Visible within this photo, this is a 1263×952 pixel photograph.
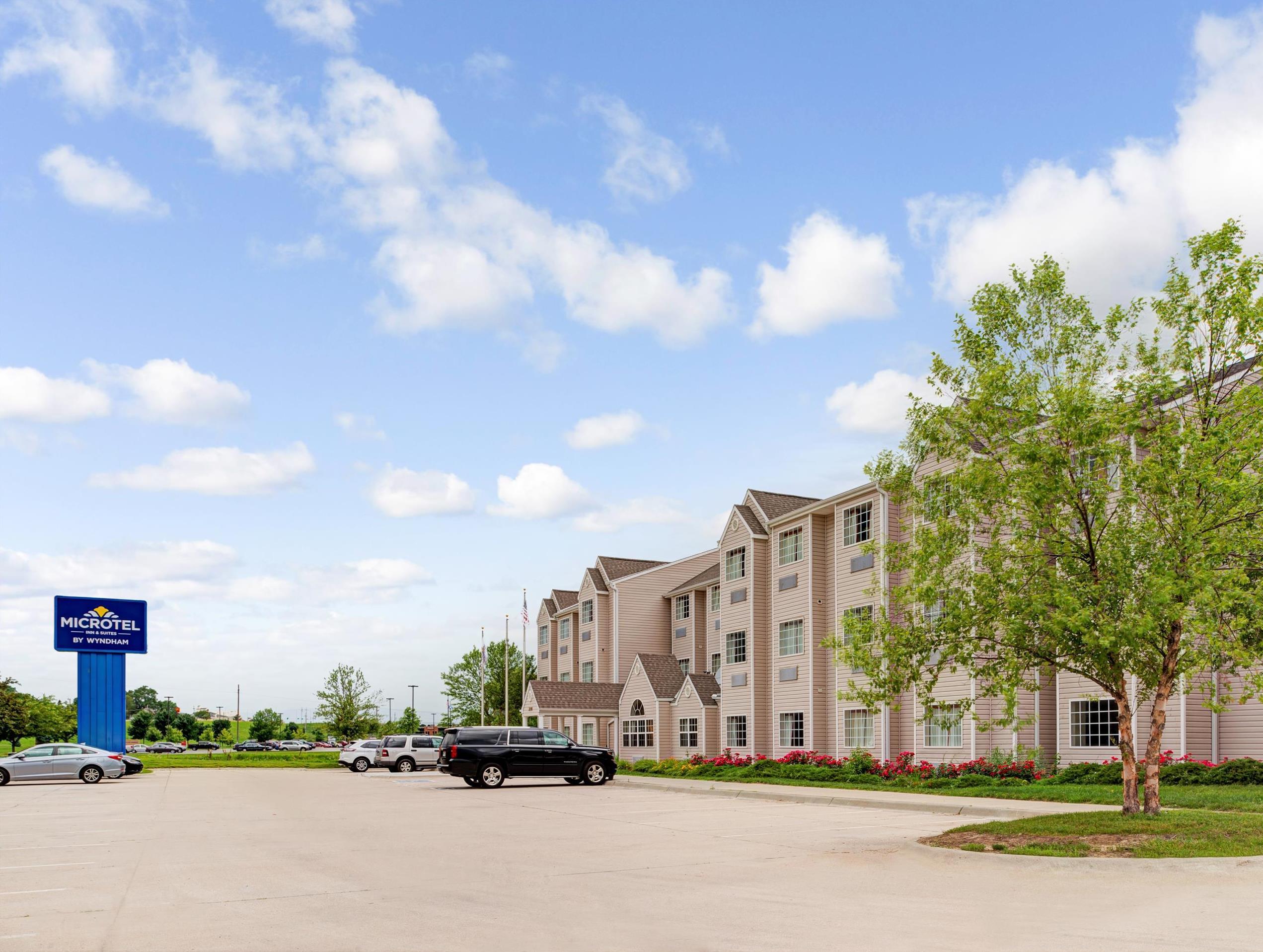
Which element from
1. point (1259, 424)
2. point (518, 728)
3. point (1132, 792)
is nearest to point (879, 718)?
point (518, 728)

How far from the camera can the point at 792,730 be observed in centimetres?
4034

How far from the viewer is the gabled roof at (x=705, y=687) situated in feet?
151

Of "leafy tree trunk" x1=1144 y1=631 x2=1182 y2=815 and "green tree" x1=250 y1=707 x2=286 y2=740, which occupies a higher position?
"leafy tree trunk" x1=1144 y1=631 x2=1182 y2=815

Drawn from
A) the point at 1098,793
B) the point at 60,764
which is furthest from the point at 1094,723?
the point at 60,764

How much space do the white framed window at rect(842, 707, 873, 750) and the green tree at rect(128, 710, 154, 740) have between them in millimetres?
135137

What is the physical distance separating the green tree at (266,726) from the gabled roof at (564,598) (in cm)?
7678

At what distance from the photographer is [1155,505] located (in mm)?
15047

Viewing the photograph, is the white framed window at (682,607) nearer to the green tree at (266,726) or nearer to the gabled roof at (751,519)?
the gabled roof at (751,519)

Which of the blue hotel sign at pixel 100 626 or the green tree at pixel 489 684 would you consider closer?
the blue hotel sign at pixel 100 626

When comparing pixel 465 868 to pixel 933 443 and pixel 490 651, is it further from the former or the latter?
pixel 490 651

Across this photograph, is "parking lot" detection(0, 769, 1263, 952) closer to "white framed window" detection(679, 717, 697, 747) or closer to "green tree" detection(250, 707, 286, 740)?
"white framed window" detection(679, 717, 697, 747)

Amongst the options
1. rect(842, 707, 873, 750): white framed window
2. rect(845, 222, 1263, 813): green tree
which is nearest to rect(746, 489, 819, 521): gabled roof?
rect(842, 707, 873, 750): white framed window

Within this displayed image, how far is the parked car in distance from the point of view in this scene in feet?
165

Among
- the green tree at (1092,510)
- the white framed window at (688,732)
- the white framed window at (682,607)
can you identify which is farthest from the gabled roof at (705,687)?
the green tree at (1092,510)
